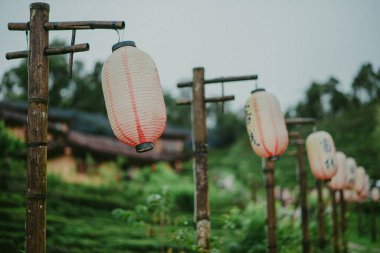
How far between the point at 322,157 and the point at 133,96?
4.34 metres

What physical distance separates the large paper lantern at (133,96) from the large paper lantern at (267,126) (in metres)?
2.03

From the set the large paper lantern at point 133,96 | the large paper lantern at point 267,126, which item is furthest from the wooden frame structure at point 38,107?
the large paper lantern at point 267,126

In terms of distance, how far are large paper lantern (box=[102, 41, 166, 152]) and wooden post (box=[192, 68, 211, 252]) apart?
196cm

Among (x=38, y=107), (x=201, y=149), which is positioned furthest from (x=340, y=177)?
(x=38, y=107)

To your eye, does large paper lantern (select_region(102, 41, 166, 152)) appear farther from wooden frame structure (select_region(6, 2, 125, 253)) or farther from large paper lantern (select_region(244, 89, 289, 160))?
large paper lantern (select_region(244, 89, 289, 160))

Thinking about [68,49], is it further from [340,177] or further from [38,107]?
[340,177]

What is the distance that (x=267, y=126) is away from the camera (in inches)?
206

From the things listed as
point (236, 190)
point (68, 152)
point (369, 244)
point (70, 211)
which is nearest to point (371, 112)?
point (236, 190)

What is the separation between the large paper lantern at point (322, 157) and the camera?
6598 mm

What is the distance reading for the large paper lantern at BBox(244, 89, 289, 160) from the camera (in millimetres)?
5203

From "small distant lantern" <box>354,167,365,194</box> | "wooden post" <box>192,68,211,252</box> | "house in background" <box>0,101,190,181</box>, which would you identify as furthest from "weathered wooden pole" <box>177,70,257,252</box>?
"house in background" <box>0,101,190,181</box>

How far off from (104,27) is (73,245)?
26.2 ft

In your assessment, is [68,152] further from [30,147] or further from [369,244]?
[30,147]

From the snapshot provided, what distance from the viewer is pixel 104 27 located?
3760mm
